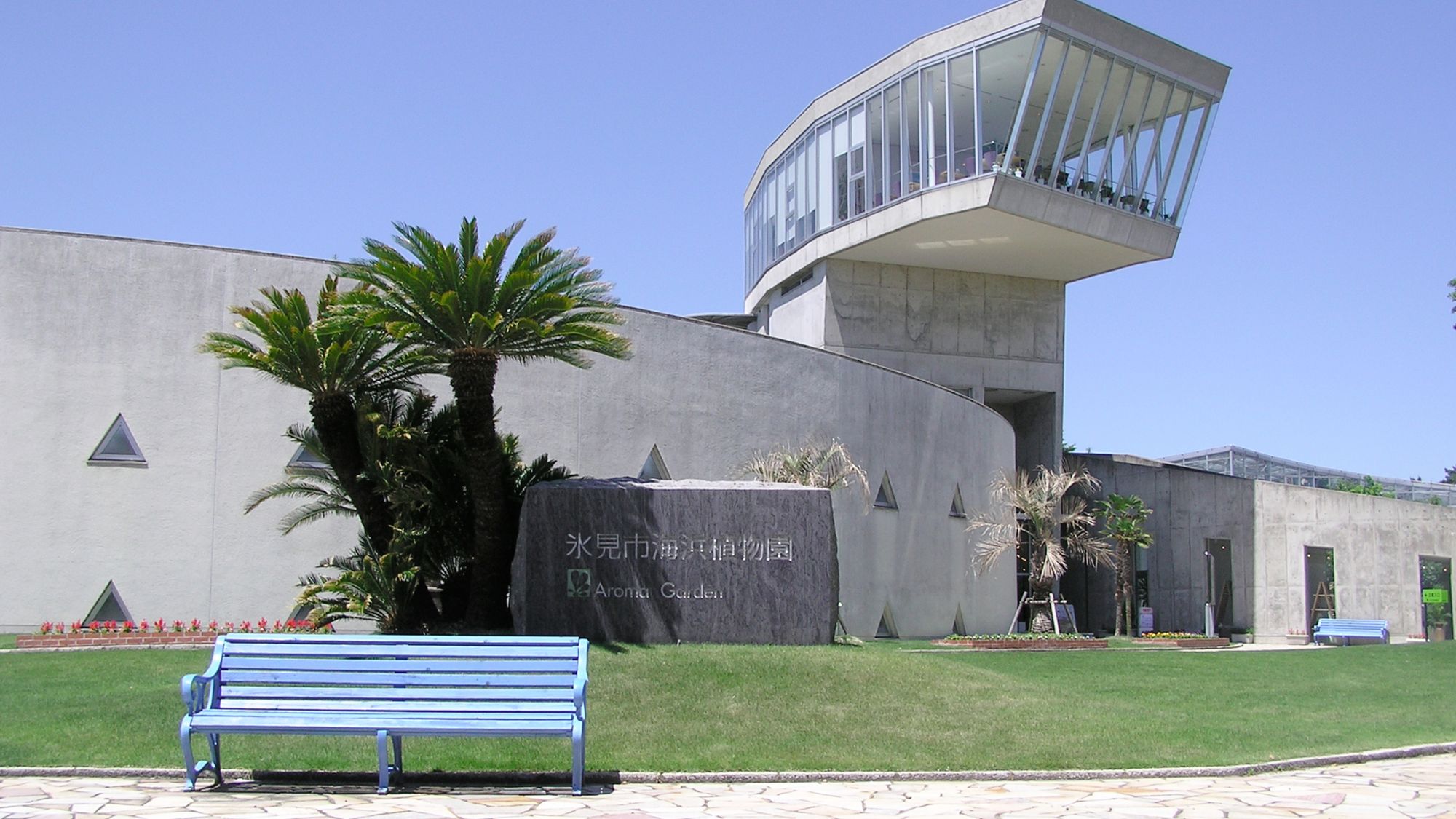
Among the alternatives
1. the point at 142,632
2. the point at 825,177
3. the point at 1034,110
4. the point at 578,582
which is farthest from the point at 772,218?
the point at 142,632

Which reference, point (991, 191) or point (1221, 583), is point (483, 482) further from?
point (1221, 583)

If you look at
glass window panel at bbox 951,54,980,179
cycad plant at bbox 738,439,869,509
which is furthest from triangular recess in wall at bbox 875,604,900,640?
glass window panel at bbox 951,54,980,179

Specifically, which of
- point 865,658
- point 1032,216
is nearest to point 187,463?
point 865,658

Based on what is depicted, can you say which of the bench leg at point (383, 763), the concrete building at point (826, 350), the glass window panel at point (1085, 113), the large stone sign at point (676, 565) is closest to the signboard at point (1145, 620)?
the concrete building at point (826, 350)

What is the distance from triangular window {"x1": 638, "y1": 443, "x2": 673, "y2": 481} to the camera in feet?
79.9

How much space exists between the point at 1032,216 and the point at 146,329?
72.4 feet

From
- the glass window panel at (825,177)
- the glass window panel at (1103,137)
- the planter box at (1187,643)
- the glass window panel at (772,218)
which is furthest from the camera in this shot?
the glass window panel at (772,218)

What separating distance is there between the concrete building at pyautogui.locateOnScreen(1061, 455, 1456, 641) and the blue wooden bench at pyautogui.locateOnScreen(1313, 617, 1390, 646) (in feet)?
12.1

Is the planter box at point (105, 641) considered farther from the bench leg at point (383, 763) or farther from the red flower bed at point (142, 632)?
the bench leg at point (383, 763)

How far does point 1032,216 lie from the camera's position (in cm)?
3462

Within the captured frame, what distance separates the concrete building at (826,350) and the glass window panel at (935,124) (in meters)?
0.09

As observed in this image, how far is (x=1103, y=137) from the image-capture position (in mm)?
36281

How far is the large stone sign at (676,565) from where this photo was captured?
17781 millimetres

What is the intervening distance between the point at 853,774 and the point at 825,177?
3206cm
